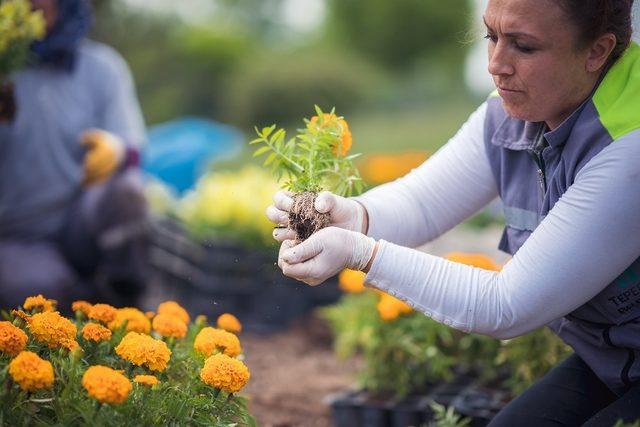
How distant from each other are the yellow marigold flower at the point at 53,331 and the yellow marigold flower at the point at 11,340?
0.05m

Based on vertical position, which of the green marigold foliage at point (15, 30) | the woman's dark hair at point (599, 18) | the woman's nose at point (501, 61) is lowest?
the woman's nose at point (501, 61)

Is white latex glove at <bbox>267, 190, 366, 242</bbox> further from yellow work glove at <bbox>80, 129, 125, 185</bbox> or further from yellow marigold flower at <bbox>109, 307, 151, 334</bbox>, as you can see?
yellow work glove at <bbox>80, 129, 125, 185</bbox>

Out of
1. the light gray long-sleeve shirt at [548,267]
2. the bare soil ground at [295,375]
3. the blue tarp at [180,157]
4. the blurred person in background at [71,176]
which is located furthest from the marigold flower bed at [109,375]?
the blue tarp at [180,157]

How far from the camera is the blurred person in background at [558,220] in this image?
1.74 meters

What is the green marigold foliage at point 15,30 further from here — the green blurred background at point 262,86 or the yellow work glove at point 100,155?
the green blurred background at point 262,86

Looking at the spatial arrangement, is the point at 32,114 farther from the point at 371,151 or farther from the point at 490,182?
the point at 371,151

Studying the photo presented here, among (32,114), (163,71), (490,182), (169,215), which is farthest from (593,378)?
(163,71)

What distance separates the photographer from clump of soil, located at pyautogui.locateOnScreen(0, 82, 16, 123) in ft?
10.8

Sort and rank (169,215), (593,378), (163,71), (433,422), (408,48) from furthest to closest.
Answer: (408,48), (163,71), (169,215), (433,422), (593,378)

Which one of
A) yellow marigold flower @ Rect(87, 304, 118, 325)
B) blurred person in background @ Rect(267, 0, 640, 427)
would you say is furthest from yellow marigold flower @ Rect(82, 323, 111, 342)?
blurred person in background @ Rect(267, 0, 640, 427)

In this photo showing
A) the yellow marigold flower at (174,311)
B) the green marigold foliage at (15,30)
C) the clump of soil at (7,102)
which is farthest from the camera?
the clump of soil at (7,102)

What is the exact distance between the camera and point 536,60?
5.89 ft

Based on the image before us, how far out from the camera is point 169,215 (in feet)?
19.4

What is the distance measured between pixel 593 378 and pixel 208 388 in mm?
1042
